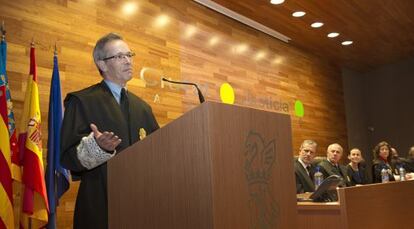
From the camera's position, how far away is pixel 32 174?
2.64m

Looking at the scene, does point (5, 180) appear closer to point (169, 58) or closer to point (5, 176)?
point (5, 176)

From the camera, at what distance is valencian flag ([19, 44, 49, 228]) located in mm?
2625

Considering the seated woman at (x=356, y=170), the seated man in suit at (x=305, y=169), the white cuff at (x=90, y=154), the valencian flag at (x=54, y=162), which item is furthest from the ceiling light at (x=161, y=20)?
the seated woman at (x=356, y=170)

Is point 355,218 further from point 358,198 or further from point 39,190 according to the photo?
point 39,190

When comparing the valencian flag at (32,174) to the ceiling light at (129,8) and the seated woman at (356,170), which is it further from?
the seated woman at (356,170)

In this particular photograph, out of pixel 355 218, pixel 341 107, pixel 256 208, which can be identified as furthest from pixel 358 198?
pixel 341 107

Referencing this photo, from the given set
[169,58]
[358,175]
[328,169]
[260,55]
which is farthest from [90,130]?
[358,175]

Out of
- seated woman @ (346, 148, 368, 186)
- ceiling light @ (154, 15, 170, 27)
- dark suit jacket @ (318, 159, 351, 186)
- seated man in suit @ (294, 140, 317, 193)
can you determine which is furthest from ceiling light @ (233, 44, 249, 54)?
seated woman @ (346, 148, 368, 186)

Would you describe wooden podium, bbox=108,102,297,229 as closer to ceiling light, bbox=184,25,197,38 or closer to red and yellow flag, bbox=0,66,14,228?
red and yellow flag, bbox=0,66,14,228

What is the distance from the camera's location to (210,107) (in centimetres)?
122

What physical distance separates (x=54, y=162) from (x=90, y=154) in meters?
1.43

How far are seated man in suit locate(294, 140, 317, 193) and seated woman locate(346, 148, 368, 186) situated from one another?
135cm

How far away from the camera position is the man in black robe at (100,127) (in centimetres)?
163

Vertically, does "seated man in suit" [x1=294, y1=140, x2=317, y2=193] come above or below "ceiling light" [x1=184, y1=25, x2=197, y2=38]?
below
